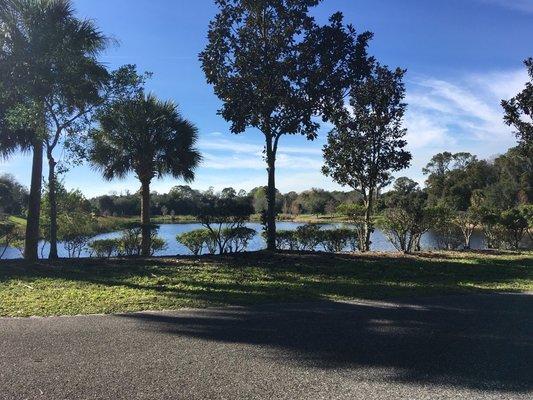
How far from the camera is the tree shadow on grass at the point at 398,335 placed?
4.35 meters

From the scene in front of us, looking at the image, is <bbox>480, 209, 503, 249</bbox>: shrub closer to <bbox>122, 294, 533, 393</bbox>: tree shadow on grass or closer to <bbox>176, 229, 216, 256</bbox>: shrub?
<bbox>176, 229, 216, 256</bbox>: shrub

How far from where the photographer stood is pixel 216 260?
11.9 m

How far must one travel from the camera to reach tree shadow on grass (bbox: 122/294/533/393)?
14.3ft

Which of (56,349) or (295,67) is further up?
(295,67)

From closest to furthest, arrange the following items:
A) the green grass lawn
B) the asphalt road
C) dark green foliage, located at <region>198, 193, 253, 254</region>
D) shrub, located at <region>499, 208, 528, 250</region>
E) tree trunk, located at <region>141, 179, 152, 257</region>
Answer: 1. the asphalt road
2. the green grass lawn
3. dark green foliage, located at <region>198, 193, 253, 254</region>
4. tree trunk, located at <region>141, 179, 152, 257</region>
5. shrub, located at <region>499, 208, 528, 250</region>

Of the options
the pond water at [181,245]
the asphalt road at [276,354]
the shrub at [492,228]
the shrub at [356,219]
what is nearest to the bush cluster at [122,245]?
the pond water at [181,245]

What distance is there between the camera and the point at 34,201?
1240 centimetres

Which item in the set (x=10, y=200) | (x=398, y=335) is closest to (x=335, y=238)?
(x=398, y=335)

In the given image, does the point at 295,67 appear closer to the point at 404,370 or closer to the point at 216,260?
the point at 216,260

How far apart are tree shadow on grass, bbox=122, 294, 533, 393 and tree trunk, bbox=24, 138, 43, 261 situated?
24.3ft

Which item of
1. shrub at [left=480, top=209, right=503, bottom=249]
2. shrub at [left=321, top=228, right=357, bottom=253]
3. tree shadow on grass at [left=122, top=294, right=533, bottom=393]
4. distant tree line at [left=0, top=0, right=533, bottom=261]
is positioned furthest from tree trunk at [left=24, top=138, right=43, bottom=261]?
shrub at [left=480, top=209, right=503, bottom=249]

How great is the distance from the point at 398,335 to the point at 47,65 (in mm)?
9145

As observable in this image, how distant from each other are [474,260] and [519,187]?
143 feet

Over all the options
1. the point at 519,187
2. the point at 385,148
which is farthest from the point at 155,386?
the point at 519,187
